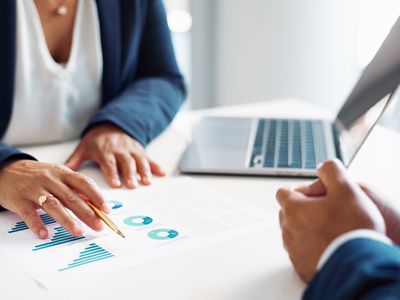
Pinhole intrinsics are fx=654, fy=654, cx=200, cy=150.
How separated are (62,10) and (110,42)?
0.34 feet

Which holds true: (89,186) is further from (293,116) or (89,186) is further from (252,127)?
(293,116)

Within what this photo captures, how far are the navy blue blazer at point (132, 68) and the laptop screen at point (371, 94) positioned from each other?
346 mm

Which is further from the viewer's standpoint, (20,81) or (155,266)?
(20,81)

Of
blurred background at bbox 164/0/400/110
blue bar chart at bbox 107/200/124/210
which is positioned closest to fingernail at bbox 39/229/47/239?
blue bar chart at bbox 107/200/124/210

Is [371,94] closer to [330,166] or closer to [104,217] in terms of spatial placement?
[330,166]

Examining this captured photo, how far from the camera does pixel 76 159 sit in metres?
1.04

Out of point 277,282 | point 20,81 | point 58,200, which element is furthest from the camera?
point 20,81

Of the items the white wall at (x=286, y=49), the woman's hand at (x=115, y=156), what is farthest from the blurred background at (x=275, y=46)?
the woman's hand at (x=115, y=156)

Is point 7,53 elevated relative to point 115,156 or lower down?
elevated

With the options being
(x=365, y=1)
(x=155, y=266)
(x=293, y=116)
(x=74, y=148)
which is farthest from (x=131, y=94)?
Result: (x=365, y=1)

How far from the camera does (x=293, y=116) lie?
53.8 inches

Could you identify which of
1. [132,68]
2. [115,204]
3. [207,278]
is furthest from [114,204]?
[132,68]

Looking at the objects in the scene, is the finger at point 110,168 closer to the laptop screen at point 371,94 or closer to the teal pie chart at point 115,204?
the teal pie chart at point 115,204

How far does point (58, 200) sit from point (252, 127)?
49cm
